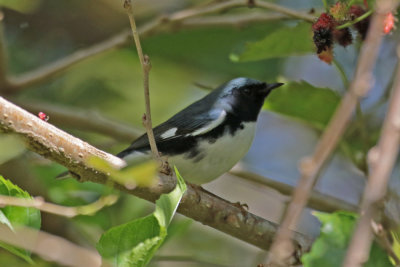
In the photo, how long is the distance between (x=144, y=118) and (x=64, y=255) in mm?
595

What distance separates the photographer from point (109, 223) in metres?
3.02

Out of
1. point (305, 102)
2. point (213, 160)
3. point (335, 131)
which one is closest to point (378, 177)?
point (335, 131)

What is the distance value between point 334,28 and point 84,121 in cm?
204

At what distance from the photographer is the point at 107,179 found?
2303 millimetres

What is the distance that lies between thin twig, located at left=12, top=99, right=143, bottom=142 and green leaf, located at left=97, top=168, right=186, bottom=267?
2.19 metres

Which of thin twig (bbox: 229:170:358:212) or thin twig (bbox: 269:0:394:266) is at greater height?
thin twig (bbox: 229:170:358:212)

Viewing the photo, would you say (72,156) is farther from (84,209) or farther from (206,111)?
(206,111)

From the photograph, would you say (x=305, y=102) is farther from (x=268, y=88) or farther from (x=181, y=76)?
(x=181, y=76)

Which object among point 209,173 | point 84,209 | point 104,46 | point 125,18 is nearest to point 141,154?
point 209,173

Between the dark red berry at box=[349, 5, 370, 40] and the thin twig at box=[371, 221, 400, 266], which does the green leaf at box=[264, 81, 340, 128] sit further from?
the thin twig at box=[371, 221, 400, 266]

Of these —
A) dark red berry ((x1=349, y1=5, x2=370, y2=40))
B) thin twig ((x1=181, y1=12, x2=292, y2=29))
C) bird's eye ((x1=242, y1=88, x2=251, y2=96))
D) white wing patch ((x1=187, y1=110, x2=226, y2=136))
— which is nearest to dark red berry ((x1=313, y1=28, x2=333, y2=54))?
dark red berry ((x1=349, y1=5, x2=370, y2=40))

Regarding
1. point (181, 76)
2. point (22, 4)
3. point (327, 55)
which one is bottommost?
point (327, 55)

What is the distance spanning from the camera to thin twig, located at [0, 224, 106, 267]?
5.17 ft

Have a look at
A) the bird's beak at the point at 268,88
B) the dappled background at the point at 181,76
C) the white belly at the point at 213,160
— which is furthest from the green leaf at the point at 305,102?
the dappled background at the point at 181,76
